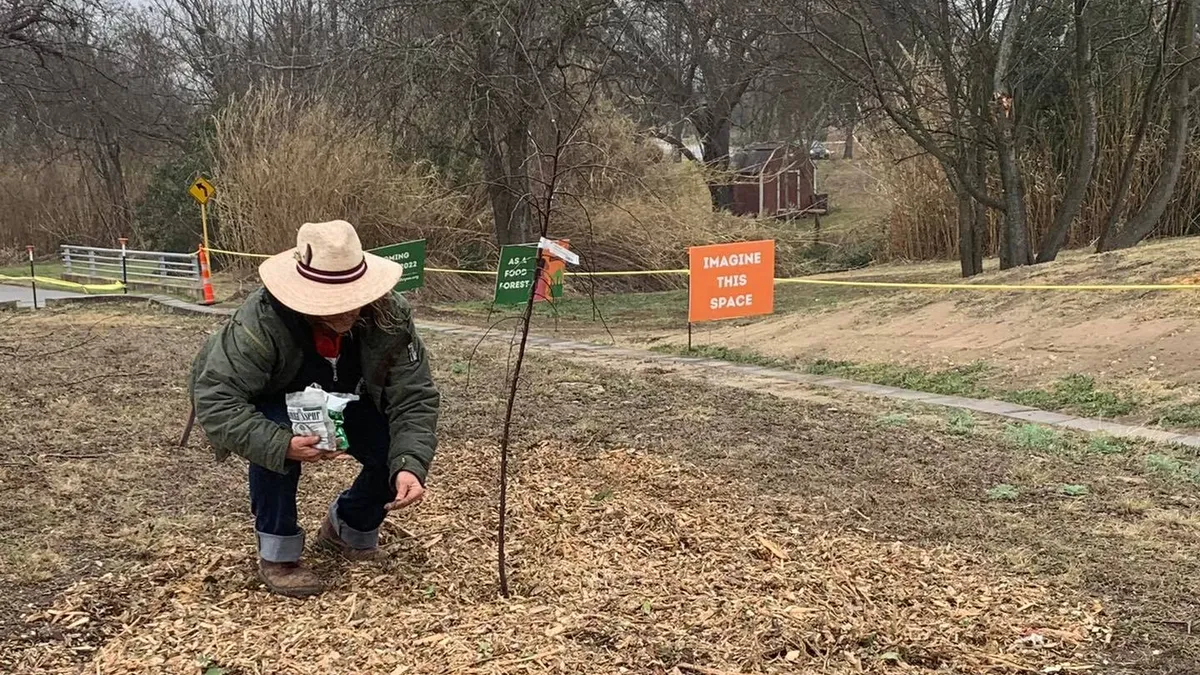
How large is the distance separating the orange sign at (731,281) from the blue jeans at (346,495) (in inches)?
264

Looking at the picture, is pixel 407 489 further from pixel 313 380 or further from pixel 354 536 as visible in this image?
pixel 354 536

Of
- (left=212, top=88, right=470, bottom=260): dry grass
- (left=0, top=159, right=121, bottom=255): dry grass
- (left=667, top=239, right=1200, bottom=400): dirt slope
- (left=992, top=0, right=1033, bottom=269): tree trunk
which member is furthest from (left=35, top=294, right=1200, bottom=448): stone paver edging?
(left=0, top=159, right=121, bottom=255): dry grass

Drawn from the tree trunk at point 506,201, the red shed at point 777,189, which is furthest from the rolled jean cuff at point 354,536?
the red shed at point 777,189

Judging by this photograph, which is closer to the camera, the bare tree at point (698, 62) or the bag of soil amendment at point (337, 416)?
the bag of soil amendment at point (337, 416)

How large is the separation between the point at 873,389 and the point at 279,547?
5439mm

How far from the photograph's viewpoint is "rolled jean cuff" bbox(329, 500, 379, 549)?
11.3ft

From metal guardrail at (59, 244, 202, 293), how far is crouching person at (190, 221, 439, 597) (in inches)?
533

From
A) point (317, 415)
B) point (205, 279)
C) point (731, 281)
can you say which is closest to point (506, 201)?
point (205, 279)

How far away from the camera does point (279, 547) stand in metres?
3.18

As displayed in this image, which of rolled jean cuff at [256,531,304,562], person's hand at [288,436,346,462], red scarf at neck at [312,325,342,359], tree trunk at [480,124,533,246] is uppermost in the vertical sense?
tree trunk at [480,124,533,246]

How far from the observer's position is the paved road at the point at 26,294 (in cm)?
1525

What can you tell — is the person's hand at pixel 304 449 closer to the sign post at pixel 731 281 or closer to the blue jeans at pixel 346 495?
the blue jeans at pixel 346 495

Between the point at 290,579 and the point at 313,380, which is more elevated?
the point at 313,380

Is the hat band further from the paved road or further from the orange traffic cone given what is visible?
the paved road
